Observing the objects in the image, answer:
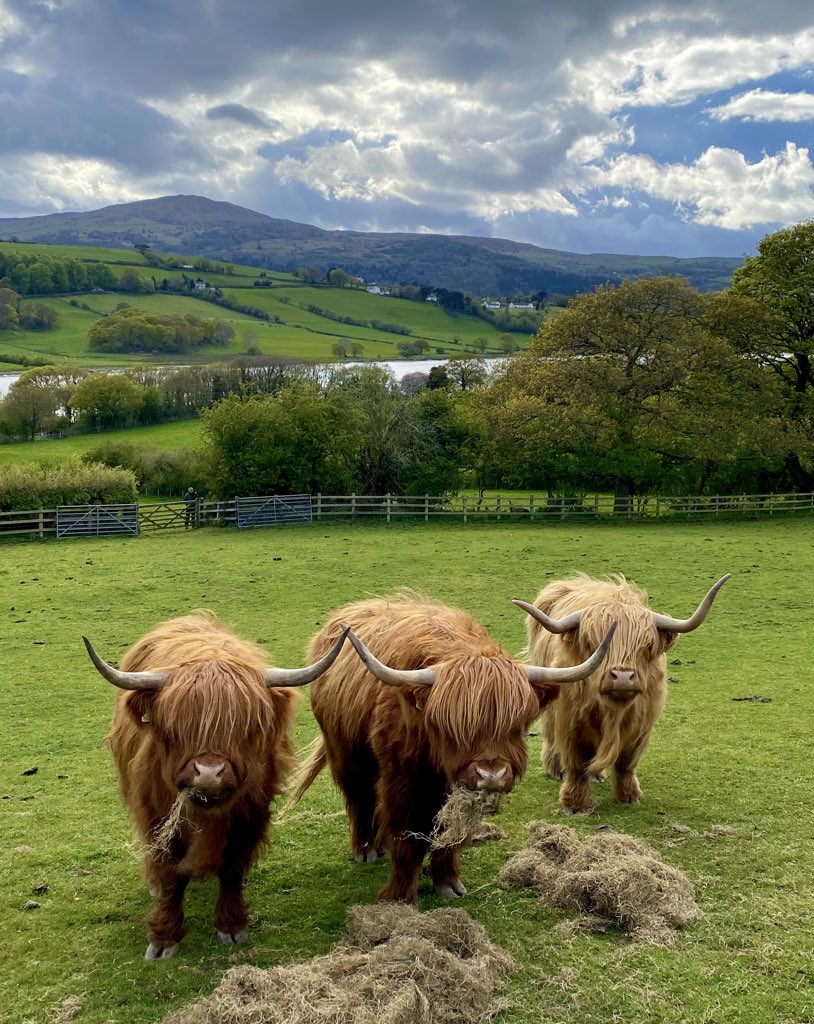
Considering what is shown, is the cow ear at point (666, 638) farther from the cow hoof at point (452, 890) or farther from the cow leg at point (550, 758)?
the cow hoof at point (452, 890)

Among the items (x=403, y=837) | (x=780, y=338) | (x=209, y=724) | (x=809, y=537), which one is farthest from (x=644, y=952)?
(x=780, y=338)

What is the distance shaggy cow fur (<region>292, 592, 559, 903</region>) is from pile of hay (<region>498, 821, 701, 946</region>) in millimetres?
636

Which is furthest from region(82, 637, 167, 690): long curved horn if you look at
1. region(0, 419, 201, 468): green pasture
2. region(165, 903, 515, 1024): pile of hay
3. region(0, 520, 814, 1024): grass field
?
region(0, 419, 201, 468): green pasture

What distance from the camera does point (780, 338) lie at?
34469 millimetres

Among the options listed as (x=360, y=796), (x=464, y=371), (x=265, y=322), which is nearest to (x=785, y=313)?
(x=464, y=371)

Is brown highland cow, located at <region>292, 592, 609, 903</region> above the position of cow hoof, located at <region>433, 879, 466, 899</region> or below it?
above

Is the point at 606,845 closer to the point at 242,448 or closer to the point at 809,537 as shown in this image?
the point at 809,537

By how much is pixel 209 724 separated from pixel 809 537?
88.4ft

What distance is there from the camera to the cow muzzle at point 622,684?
656 centimetres

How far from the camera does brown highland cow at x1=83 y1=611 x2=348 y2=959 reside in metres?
4.60

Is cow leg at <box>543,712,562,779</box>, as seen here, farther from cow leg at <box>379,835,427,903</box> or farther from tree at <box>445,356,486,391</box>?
tree at <box>445,356,486,391</box>

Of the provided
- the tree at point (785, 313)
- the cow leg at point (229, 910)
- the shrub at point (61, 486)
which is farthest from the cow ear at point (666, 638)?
the tree at point (785, 313)

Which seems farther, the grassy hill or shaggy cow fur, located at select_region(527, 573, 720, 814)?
the grassy hill

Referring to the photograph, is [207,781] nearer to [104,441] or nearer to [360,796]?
[360,796]
